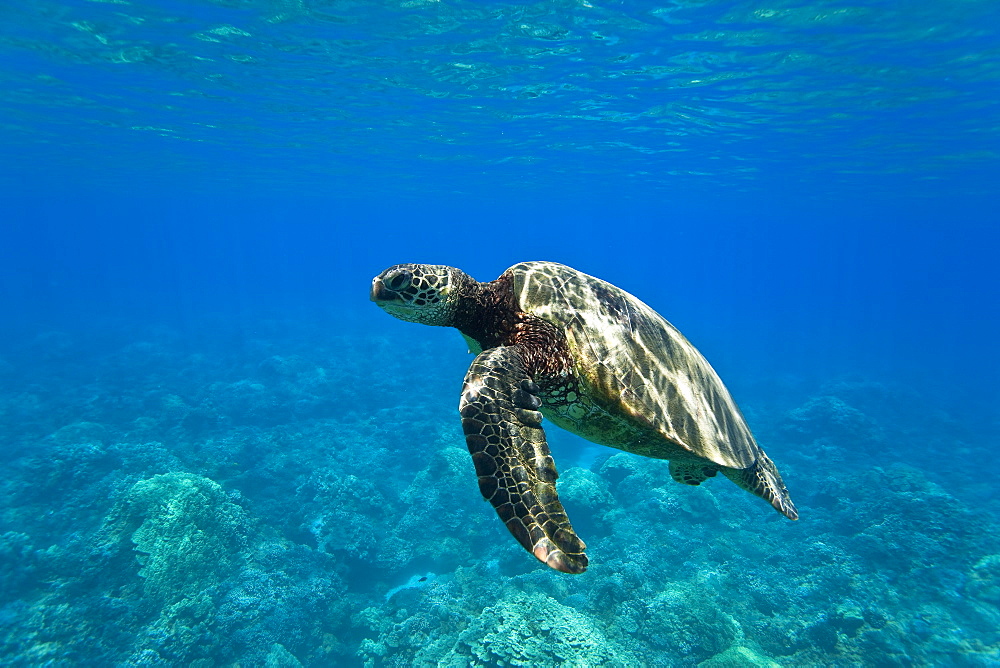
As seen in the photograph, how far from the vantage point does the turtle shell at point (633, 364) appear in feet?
11.1

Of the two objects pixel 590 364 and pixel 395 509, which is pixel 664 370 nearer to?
pixel 590 364

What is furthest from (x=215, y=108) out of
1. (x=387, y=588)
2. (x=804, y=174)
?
(x=804, y=174)

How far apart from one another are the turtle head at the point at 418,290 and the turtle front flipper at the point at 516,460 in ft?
2.59

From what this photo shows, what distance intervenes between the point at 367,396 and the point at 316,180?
97.1ft

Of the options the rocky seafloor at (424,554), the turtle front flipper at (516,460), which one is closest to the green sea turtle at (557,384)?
the turtle front flipper at (516,460)

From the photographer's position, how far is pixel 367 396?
74.6 ft

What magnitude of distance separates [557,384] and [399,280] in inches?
53.3

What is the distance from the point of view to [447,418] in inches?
793

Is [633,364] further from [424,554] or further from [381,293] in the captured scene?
[424,554]

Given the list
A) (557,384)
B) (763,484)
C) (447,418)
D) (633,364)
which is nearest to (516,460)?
(557,384)

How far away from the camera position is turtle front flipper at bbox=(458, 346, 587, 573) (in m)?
2.42

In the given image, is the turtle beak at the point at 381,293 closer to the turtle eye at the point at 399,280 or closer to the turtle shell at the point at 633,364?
the turtle eye at the point at 399,280

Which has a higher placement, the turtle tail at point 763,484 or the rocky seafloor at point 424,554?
the turtle tail at point 763,484

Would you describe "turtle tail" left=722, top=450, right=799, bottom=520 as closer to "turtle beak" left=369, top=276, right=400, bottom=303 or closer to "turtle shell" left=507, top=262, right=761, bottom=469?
"turtle shell" left=507, top=262, right=761, bottom=469
